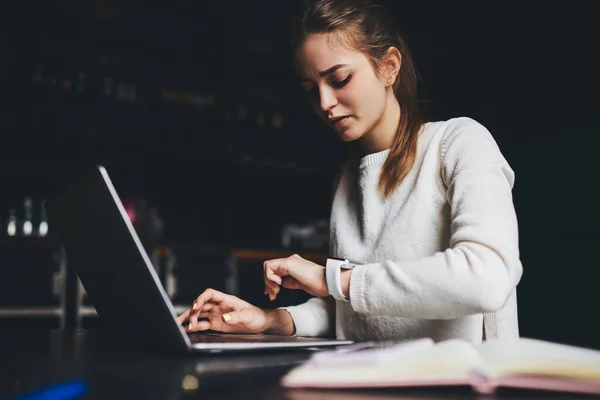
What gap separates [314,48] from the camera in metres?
1.17

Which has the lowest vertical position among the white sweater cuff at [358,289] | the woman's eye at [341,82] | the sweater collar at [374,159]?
the white sweater cuff at [358,289]

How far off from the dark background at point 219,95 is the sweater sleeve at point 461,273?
2522 mm

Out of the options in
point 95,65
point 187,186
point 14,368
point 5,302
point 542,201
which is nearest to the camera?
point 14,368

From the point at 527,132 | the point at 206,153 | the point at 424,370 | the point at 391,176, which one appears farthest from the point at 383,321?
the point at 206,153

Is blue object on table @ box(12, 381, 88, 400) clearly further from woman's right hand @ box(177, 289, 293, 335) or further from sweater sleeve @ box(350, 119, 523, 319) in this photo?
woman's right hand @ box(177, 289, 293, 335)

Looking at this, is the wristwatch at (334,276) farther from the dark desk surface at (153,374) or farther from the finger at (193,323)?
the finger at (193,323)

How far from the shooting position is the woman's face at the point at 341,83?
3.81 ft

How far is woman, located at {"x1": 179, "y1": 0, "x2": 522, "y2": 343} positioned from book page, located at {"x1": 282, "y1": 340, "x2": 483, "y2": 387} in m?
0.34

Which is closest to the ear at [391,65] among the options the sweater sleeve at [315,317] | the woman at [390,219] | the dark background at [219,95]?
the woman at [390,219]

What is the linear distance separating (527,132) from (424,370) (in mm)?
3374

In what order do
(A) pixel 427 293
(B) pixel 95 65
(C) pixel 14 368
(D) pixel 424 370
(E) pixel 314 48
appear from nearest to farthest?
1. (D) pixel 424 370
2. (C) pixel 14 368
3. (A) pixel 427 293
4. (E) pixel 314 48
5. (B) pixel 95 65

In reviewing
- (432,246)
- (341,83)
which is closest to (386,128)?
(341,83)

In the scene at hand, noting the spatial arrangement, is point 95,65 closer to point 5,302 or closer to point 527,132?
point 5,302

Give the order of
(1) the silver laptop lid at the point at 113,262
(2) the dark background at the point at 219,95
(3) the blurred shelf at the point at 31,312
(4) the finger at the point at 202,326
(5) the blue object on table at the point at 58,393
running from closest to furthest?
(5) the blue object on table at the point at 58,393 → (1) the silver laptop lid at the point at 113,262 → (4) the finger at the point at 202,326 → (2) the dark background at the point at 219,95 → (3) the blurred shelf at the point at 31,312
